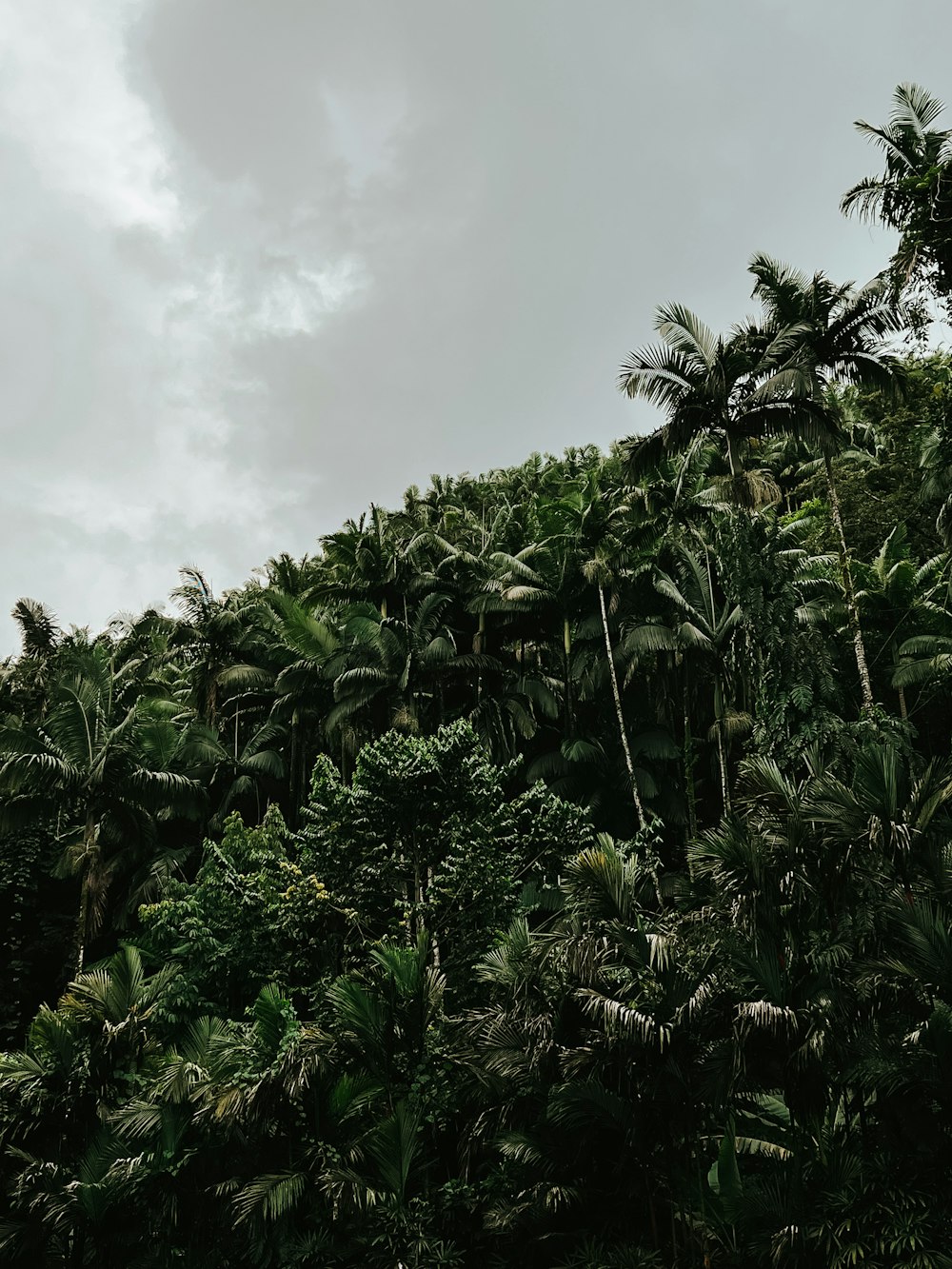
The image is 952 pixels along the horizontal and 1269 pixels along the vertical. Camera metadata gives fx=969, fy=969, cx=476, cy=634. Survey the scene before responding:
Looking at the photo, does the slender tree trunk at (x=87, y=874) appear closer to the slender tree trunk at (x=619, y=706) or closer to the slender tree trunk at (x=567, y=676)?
the slender tree trunk at (x=567, y=676)

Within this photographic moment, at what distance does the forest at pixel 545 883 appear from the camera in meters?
8.98

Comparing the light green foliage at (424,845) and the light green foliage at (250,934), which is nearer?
the light green foliage at (424,845)

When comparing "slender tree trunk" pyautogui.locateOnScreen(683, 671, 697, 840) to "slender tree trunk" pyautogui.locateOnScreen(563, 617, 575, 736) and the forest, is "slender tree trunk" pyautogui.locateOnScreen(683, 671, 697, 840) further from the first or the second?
"slender tree trunk" pyautogui.locateOnScreen(563, 617, 575, 736)

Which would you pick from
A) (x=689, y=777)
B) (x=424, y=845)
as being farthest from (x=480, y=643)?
(x=424, y=845)

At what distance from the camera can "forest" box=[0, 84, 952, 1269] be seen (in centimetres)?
898

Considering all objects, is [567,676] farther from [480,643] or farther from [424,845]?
[424,845]

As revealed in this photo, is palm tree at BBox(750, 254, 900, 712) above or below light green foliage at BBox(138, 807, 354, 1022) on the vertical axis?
above

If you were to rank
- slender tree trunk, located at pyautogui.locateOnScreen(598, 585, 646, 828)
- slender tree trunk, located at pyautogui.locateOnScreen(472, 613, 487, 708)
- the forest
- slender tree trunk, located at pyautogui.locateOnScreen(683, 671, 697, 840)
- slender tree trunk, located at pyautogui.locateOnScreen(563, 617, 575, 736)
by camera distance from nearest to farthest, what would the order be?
the forest < slender tree trunk, located at pyautogui.locateOnScreen(683, 671, 697, 840) < slender tree trunk, located at pyautogui.locateOnScreen(598, 585, 646, 828) < slender tree trunk, located at pyautogui.locateOnScreen(563, 617, 575, 736) < slender tree trunk, located at pyautogui.locateOnScreen(472, 613, 487, 708)

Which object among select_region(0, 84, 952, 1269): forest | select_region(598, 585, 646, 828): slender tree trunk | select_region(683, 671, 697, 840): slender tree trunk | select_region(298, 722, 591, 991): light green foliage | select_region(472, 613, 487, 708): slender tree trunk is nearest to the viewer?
select_region(0, 84, 952, 1269): forest

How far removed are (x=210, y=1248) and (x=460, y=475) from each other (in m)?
30.9

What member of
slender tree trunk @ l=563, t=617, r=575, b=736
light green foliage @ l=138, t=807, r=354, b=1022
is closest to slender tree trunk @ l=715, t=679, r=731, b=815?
slender tree trunk @ l=563, t=617, r=575, b=736

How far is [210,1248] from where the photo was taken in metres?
10.7

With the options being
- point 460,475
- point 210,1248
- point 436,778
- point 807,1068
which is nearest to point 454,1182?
point 210,1248

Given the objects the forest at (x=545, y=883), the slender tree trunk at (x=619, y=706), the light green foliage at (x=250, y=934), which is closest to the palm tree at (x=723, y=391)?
the forest at (x=545, y=883)
